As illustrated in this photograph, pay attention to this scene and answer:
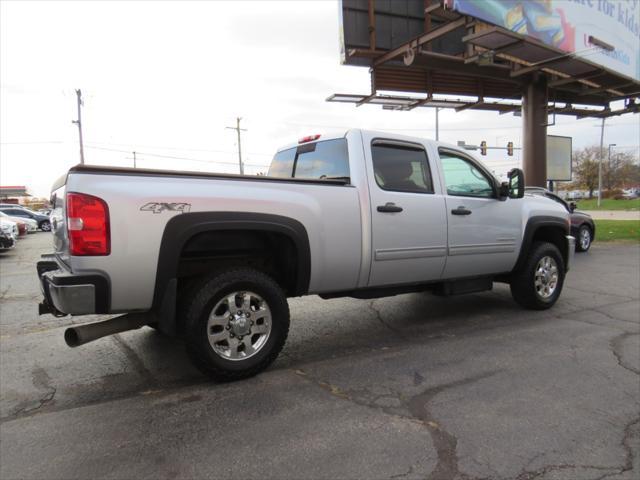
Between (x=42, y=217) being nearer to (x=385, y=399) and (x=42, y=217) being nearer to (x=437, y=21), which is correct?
(x=437, y=21)

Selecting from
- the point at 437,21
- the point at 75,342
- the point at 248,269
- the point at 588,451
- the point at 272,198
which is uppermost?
the point at 437,21

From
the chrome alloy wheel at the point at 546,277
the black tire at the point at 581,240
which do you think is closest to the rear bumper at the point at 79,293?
the chrome alloy wheel at the point at 546,277

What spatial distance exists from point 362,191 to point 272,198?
0.93m

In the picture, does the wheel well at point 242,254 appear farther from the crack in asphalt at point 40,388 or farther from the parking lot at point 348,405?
the crack in asphalt at point 40,388

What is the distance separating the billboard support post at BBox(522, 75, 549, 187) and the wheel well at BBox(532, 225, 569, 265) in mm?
9668

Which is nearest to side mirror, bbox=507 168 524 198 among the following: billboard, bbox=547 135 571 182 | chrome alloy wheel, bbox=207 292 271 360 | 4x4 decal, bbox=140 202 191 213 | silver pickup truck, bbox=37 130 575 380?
silver pickup truck, bbox=37 130 575 380

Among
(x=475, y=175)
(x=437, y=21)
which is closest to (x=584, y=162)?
(x=437, y=21)

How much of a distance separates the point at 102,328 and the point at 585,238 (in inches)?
497

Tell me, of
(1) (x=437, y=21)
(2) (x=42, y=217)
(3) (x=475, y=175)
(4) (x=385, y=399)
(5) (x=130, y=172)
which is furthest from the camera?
(2) (x=42, y=217)

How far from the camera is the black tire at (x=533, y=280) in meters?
5.87

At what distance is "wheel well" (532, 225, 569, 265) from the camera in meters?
6.27

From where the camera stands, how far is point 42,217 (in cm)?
3409

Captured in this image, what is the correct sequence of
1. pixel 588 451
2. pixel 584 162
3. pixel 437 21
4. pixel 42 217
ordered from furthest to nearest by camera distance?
pixel 584 162 → pixel 42 217 → pixel 437 21 → pixel 588 451

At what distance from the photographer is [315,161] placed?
4.92 meters
